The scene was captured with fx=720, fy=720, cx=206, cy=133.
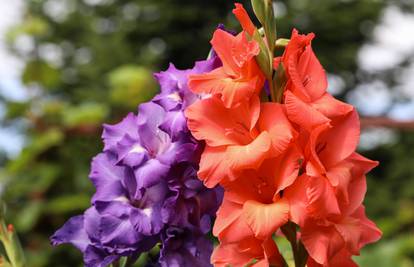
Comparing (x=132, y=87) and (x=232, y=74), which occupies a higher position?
(x=232, y=74)

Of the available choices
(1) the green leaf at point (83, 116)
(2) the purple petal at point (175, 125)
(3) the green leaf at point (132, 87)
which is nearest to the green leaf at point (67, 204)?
(1) the green leaf at point (83, 116)

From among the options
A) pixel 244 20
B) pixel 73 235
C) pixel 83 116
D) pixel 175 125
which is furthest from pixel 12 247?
pixel 83 116

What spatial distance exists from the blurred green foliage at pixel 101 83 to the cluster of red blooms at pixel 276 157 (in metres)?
1.52

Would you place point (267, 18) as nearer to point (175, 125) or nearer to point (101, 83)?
point (175, 125)

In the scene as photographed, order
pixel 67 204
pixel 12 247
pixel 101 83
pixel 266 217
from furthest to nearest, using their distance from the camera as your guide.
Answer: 1. pixel 101 83
2. pixel 67 204
3. pixel 12 247
4. pixel 266 217

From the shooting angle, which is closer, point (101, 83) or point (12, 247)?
point (12, 247)

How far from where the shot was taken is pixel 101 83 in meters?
5.96

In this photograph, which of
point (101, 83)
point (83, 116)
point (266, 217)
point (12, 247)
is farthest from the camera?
point (101, 83)

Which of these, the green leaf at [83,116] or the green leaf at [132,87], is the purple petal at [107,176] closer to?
the green leaf at [83,116]

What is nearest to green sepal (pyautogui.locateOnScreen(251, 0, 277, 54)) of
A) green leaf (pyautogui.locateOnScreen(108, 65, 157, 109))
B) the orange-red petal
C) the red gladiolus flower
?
the red gladiolus flower

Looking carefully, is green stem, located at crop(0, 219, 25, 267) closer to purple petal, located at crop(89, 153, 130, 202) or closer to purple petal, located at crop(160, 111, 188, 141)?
purple petal, located at crop(89, 153, 130, 202)

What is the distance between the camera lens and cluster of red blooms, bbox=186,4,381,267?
1.91ft

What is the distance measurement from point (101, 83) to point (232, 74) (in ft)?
17.8

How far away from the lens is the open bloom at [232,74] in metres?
0.60
